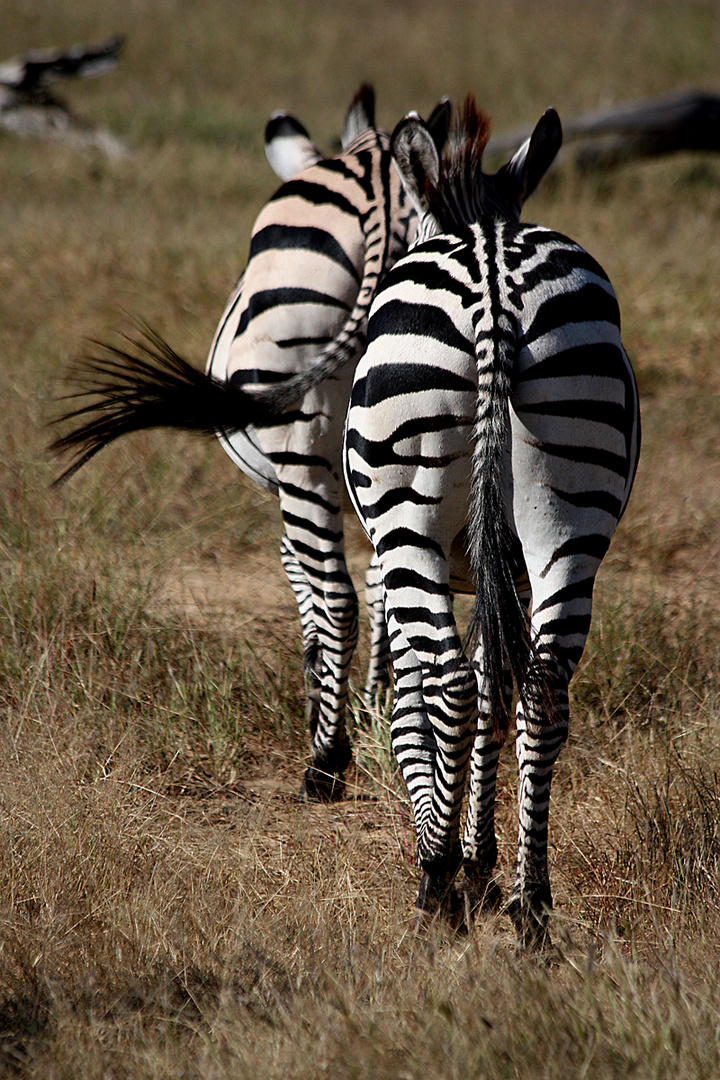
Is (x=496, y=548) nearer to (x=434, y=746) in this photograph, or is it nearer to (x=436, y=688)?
(x=436, y=688)

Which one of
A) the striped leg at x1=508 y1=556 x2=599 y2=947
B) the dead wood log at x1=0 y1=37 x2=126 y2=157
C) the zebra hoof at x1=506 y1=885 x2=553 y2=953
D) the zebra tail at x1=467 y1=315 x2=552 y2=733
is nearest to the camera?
the zebra tail at x1=467 y1=315 x2=552 y2=733

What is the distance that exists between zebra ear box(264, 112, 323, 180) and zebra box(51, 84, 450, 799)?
23cm

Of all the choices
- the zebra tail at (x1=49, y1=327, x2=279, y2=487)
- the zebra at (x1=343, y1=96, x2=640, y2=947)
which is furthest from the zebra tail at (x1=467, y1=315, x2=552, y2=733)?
the zebra tail at (x1=49, y1=327, x2=279, y2=487)

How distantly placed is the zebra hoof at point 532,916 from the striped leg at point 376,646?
1.38m

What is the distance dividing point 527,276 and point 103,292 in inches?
226

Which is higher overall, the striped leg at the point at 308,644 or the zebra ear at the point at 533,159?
the zebra ear at the point at 533,159

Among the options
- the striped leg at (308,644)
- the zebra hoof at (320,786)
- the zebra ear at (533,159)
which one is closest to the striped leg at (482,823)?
the zebra hoof at (320,786)

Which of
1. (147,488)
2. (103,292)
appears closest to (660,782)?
(147,488)

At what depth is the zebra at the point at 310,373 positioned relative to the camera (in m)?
2.85

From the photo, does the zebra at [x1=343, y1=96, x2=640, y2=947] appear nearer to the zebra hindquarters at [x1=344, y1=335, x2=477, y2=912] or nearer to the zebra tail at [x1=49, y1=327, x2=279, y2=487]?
the zebra hindquarters at [x1=344, y1=335, x2=477, y2=912]

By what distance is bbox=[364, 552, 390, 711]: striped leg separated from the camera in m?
3.70

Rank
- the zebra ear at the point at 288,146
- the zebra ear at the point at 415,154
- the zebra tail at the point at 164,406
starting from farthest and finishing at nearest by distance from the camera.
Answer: the zebra ear at the point at 288,146, the zebra tail at the point at 164,406, the zebra ear at the point at 415,154

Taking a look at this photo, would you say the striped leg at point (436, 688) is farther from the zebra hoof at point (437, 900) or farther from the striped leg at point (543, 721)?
the striped leg at point (543, 721)

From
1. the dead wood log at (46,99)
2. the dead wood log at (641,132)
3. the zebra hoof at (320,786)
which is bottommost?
the zebra hoof at (320,786)
